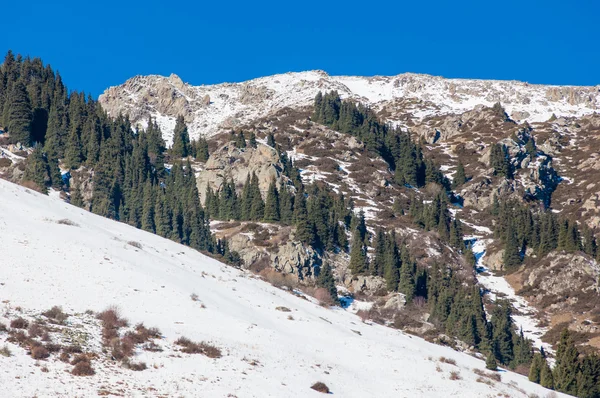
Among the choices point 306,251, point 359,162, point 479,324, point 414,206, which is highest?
point 359,162

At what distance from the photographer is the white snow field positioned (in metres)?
26.2

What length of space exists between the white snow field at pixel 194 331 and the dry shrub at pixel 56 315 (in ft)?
1.91

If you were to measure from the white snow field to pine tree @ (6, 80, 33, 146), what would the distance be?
78038 millimetres

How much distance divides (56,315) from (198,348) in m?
6.80

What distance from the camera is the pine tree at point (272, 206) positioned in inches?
4518

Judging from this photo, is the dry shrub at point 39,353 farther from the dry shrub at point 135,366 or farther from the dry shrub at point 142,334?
the dry shrub at point 142,334

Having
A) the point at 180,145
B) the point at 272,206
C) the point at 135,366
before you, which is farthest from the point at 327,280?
the point at 180,145

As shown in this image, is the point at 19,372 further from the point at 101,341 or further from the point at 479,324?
the point at 479,324

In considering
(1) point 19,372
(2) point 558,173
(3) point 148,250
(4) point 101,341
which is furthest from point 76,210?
(2) point 558,173

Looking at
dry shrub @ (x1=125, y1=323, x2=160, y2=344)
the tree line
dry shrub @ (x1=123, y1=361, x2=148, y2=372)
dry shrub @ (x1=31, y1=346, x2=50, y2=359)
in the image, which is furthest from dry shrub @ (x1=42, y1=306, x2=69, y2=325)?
the tree line

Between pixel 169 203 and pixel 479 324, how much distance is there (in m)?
59.3

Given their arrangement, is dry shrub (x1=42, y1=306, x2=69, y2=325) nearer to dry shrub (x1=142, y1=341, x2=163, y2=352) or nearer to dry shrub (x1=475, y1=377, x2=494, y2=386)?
dry shrub (x1=142, y1=341, x2=163, y2=352)

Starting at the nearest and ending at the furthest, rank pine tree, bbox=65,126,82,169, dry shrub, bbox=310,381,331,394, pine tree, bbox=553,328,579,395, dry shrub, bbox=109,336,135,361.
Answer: dry shrub, bbox=109,336,135,361 → dry shrub, bbox=310,381,331,394 → pine tree, bbox=553,328,579,395 → pine tree, bbox=65,126,82,169

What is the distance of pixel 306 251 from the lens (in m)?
100
